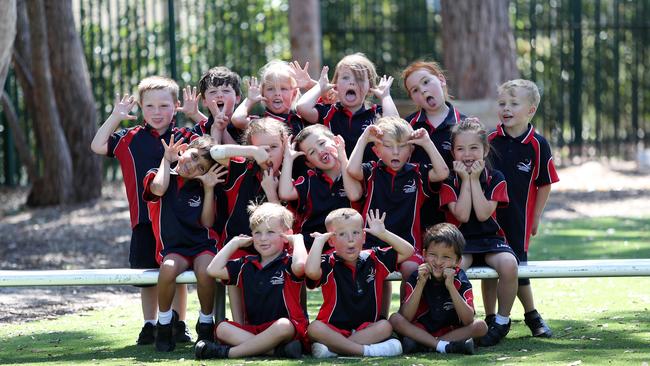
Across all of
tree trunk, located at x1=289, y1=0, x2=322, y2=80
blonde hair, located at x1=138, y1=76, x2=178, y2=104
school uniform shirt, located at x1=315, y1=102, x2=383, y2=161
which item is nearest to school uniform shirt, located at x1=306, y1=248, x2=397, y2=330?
school uniform shirt, located at x1=315, y1=102, x2=383, y2=161

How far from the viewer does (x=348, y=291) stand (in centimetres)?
554

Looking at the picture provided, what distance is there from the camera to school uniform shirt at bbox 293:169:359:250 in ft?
19.1

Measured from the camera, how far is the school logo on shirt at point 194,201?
5.89 metres

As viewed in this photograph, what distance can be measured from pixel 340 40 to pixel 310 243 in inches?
396

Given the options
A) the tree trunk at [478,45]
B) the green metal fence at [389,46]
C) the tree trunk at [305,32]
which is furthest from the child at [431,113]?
the green metal fence at [389,46]

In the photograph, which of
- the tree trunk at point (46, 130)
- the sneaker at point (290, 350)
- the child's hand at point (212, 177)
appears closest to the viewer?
the sneaker at point (290, 350)

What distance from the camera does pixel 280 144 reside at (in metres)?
5.86

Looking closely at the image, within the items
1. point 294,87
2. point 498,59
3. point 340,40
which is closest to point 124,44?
point 340,40

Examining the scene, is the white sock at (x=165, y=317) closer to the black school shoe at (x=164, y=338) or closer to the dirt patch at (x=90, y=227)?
the black school shoe at (x=164, y=338)

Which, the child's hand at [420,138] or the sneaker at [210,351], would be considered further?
the child's hand at [420,138]

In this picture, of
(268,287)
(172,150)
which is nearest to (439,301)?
(268,287)

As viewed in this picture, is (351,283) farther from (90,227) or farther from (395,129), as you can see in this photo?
(90,227)

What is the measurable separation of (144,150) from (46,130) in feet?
19.3

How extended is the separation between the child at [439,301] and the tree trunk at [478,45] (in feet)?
25.8
